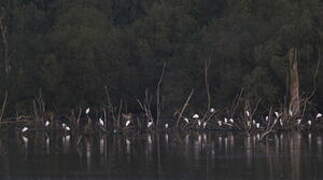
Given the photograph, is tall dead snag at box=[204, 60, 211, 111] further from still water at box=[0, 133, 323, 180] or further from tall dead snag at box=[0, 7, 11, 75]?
tall dead snag at box=[0, 7, 11, 75]

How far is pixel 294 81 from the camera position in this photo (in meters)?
57.4

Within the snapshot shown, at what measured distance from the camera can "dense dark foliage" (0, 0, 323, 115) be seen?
60344mm

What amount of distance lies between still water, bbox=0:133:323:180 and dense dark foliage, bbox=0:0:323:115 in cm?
733

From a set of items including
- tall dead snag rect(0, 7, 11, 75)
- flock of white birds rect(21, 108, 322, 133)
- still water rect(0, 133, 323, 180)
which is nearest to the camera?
still water rect(0, 133, 323, 180)

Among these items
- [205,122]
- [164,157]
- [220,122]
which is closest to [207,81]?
[220,122]

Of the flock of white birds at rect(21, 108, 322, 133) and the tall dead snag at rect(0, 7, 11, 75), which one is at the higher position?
the tall dead snag at rect(0, 7, 11, 75)

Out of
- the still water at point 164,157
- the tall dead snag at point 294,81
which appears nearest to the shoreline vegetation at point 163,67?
the tall dead snag at point 294,81

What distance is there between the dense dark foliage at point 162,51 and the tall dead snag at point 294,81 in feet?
3.11

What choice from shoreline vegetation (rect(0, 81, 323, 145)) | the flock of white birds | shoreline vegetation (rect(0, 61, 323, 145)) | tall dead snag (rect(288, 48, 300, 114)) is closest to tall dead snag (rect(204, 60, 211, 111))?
shoreline vegetation (rect(0, 61, 323, 145))

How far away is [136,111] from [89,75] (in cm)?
373

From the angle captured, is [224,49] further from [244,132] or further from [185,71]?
[244,132]

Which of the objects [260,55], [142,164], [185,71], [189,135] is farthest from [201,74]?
[142,164]

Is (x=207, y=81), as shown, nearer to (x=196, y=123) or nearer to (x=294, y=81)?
(x=196, y=123)

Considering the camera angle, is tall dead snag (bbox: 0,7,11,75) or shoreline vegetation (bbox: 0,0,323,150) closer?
shoreline vegetation (bbox: 0,0,323,150)
